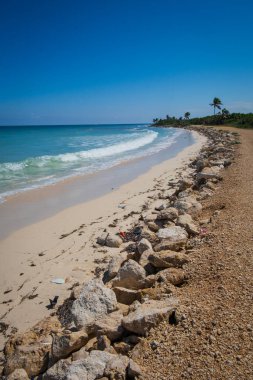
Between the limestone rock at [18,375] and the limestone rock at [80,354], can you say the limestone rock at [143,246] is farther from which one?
the limestone rock at [18,375]

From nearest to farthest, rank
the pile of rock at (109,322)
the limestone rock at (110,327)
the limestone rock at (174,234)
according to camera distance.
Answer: the pile of rock at (109,322), the limestone rock at (110,327), the limestone rock at (174,234)

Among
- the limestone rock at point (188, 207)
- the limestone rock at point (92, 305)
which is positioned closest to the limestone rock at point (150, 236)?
the limestone rock at point (188, 207)

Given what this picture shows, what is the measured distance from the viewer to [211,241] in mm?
4941

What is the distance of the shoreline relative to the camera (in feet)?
26.7

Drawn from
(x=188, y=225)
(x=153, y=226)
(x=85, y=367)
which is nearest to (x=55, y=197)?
(x=153, y=226)

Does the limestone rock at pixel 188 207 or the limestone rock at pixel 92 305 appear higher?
the limestone rock at pixel 188 207

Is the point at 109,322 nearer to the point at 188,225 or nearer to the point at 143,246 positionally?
the point at 143,246

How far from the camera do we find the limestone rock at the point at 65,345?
310 centimetres

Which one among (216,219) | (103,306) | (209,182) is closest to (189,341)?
(103,306)

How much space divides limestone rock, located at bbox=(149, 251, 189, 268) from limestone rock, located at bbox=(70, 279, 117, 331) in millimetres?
891

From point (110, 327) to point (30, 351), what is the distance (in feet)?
3.05

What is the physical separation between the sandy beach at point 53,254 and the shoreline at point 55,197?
42cm

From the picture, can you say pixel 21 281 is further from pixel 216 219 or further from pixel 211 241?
pixel 216 219

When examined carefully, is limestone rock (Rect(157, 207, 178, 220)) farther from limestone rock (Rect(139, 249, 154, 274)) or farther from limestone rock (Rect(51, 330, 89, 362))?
limestone rock (Rect(51, 330, 89, 362))
